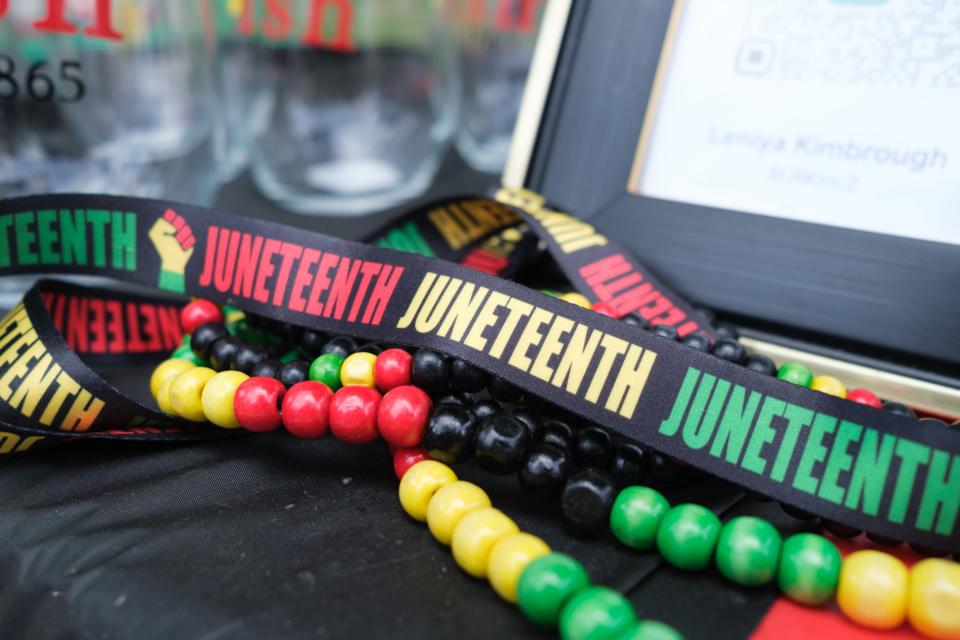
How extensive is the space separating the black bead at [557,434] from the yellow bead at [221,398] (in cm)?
17

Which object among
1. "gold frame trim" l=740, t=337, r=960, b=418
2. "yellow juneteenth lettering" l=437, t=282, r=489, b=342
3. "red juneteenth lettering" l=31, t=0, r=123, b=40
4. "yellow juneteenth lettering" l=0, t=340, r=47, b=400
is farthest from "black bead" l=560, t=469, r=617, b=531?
"red juneteenth lettering" l=31, t=0, r=123, b=40

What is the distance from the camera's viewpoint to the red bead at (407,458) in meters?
0.40

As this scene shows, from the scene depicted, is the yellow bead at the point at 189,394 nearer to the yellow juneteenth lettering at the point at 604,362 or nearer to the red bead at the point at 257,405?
the red bead at the point at 257,405

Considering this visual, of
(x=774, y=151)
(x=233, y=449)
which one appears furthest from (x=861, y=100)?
(x=233, y=449)

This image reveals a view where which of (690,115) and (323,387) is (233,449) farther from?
(690,115)

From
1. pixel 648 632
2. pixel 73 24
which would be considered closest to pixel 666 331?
pixel 648 632

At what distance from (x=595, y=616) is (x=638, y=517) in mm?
70

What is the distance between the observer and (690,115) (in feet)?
1.90

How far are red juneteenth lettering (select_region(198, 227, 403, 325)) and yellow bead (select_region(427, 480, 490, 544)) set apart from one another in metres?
0.13

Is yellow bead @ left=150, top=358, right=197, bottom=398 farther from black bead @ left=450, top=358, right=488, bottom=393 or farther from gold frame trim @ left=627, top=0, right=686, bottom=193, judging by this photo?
gold frame trim @ left=627, top=0, right=686, bottom=193

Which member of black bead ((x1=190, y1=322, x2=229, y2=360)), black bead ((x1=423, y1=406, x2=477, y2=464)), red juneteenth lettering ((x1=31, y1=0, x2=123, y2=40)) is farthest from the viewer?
red juneteenth lettering ((x1=31, y1=0, x2=123, y2=40))

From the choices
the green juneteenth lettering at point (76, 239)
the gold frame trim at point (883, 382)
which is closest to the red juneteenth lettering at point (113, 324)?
the green juneteenth lettering at point (76, 239)

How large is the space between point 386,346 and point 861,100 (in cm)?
36

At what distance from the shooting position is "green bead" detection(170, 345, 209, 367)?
0.50 metres
